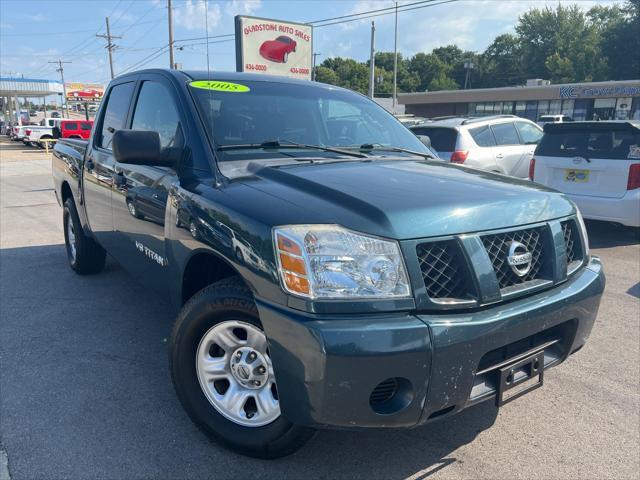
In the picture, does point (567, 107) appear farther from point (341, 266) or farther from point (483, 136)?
point (341, 266)

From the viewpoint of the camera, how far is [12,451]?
2.54 metres

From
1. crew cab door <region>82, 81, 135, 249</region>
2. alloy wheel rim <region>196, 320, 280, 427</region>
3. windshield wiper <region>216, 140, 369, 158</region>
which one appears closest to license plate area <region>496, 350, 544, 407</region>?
alloy wheel rim <region>196, 320, 280, 427</region>

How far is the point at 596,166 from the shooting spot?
6.62 metres

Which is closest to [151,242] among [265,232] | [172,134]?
[172,134]

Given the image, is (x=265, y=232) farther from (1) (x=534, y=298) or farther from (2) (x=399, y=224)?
(1) (x=534, y=298)

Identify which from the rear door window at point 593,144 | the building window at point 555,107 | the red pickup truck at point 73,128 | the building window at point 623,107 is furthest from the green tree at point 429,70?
the rear door window at point 593,144

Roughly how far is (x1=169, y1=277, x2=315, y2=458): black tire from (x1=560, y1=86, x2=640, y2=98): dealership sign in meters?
42.6

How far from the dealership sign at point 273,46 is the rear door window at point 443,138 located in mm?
7744

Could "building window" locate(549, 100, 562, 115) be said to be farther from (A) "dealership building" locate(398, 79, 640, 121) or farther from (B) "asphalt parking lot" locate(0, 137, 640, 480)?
(B) "asphalt parking lot" locate(0, 137, 640, 480)

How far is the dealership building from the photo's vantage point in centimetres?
3834

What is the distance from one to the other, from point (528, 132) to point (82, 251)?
328 inches

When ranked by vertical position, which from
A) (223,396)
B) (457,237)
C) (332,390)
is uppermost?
(457,237)

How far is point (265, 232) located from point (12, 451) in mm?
1751

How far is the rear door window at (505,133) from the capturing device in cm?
926
